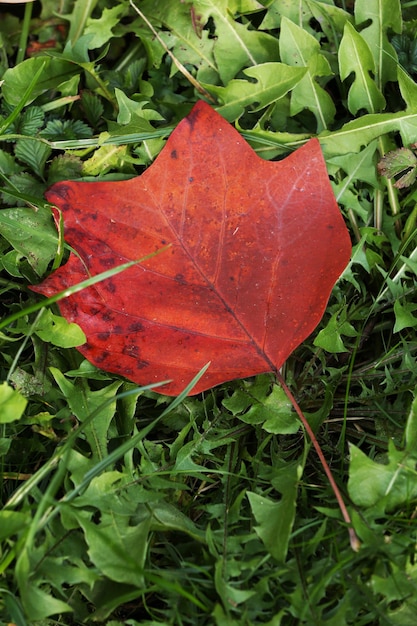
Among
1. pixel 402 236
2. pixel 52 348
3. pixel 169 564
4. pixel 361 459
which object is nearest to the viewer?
Answer: pixel 361 459

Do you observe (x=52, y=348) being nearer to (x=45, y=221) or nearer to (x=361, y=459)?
(x=45, y=221)

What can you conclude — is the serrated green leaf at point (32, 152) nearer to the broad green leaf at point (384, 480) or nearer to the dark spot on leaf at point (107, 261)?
the dark spot on leaf at point (107, 261)

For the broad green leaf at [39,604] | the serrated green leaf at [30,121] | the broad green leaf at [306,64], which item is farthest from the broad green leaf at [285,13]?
the broad green leaf at [39,604]

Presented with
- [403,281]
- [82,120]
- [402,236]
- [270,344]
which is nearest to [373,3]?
[402,236]

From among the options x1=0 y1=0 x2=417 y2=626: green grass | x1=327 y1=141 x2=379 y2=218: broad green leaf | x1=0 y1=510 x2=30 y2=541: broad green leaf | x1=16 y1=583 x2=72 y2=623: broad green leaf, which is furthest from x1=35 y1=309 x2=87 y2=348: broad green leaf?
x1=327 y1=141 x2=379 y2=218: broad green leaf

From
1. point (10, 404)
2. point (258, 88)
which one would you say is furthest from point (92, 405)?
point (258, 88)

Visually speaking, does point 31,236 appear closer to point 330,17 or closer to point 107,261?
point 107,261
